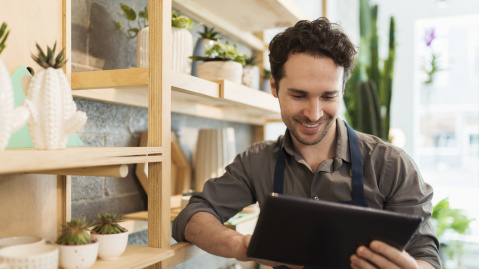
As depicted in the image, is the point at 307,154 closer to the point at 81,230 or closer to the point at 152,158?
the point at 152,158

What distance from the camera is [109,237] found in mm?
860

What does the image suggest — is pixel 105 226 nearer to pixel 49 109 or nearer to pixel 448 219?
pixel 49 109

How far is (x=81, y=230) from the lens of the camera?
79 cm

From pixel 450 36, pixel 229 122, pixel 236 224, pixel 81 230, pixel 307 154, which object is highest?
pixel 450 36

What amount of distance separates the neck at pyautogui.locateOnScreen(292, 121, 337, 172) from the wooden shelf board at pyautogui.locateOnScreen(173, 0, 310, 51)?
25.7 inches

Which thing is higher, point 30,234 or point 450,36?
point 450,36

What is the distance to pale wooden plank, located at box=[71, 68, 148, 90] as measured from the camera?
107 cm

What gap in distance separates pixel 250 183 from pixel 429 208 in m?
0.53

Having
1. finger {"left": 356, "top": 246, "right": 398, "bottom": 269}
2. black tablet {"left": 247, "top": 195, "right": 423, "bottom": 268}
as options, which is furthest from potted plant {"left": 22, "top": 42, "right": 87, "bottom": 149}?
finger {"left": 356, "top": 246, "right": 398, "bottom": 269}

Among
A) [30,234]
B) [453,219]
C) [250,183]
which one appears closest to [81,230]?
[30,234]

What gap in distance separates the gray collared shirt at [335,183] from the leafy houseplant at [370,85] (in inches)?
56.6

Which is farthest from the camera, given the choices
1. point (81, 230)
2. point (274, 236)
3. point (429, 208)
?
point (429, 208)

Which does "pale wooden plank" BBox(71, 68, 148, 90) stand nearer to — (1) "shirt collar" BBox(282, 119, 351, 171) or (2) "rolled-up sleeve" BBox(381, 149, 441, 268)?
(1) "shirt collar" BBox(282, 119, 351, 171)

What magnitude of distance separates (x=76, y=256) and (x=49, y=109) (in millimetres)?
269
